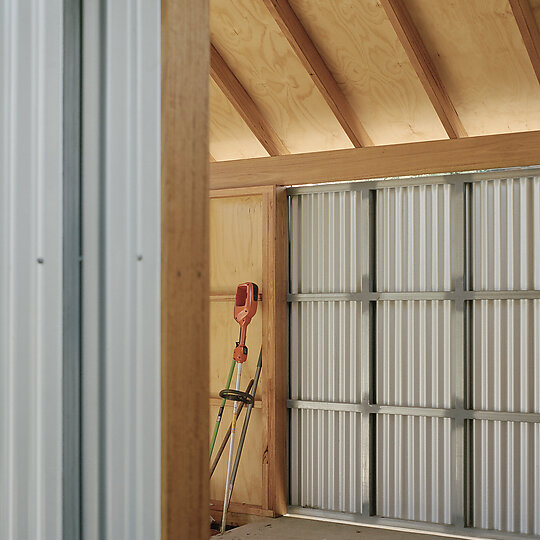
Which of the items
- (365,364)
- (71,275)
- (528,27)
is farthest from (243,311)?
(71,275)

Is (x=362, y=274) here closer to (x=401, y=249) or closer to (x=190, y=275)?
(x=401, y=249)

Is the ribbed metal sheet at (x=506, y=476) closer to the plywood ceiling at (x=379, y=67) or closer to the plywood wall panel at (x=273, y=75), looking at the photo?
the plywood ceiling at (x=379, y=67)

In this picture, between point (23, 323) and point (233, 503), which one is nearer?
point (23, 323)

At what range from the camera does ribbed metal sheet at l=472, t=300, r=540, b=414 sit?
208 inches

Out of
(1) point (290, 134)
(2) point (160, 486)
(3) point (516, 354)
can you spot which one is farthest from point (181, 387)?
(1) point (290, 134)

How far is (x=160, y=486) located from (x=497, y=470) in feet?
13.4

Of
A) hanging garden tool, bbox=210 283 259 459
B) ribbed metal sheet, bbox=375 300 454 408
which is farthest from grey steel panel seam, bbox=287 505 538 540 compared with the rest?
hanging garden tool, bbox=210 283 259 459

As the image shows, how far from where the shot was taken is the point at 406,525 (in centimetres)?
561

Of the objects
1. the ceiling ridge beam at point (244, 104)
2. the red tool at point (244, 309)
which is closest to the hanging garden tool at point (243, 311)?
the red tool at point (244, 309)

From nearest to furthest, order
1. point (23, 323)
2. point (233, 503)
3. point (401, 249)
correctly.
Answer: point (23, 323) → point (401, 249) → point (233, 503)

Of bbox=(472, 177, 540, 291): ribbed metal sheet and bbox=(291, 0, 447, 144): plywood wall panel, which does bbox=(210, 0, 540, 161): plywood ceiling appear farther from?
bbox=(472, 177, 540, 291): ribbed metal sheet

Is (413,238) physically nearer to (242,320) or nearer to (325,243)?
Answer: (325,243)

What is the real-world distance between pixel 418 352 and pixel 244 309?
1.28 meters

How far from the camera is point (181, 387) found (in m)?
1.78
